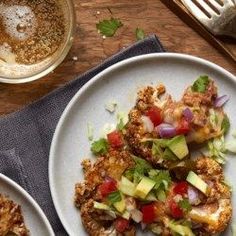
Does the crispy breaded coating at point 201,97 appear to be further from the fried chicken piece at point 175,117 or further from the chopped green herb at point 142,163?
the chopped green herb at point 142,163

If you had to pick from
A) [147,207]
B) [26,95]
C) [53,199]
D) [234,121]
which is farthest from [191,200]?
[26,95]

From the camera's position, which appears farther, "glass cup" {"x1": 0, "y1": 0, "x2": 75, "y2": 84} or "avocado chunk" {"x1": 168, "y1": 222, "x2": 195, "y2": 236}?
"glass cup" {"x1": 0, "y1": 0, "x2": 75, "y2": 84}

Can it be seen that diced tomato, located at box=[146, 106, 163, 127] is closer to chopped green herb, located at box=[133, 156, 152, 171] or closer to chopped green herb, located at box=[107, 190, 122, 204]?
chopped green herb, located at box=[133, 156, 152, 171]

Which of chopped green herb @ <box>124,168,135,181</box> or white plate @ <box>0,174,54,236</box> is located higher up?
chopped green herb @ <box>124,168,135,181</box>

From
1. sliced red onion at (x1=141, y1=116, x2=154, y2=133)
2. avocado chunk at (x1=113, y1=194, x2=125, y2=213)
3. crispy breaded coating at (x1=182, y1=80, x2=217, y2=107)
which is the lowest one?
avocado chunk at (x1=113, y1=194, x2=125, y2=213)

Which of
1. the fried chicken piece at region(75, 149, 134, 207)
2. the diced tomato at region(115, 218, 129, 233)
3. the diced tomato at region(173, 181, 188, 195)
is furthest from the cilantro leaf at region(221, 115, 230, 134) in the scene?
the diced tomato at region(115, 218, 129, 233)

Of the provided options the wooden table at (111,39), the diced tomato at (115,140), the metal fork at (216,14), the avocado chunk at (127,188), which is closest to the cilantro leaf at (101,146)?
the diced tomato at (115,140)

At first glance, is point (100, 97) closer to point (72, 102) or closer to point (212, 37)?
point (72, 102)
